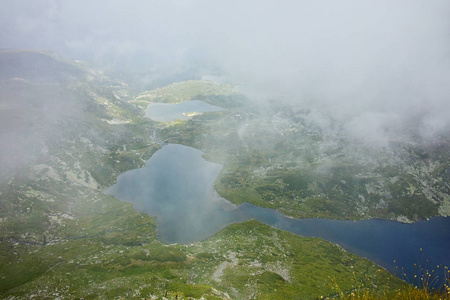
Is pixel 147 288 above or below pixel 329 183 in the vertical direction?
below

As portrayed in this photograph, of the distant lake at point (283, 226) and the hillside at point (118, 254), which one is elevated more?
the distant lake at point (283, 226)

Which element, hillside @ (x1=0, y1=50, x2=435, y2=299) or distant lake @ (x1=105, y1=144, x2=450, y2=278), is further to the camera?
distant lake @ (x1=105, y1=144, x2=450, y2=278)

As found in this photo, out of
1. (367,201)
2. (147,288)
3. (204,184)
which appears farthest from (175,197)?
(367,201)

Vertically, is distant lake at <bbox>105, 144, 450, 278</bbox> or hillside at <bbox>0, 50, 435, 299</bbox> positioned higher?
distant lake at <bbox>105, 144, 450, 278</bbox>

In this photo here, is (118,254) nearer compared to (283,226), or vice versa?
(118,254)

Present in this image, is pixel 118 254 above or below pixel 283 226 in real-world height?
below

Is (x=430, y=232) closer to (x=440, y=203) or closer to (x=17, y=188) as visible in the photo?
(x=440, y=203)

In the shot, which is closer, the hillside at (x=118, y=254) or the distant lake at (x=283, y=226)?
the hillside at (x=118, y=254)

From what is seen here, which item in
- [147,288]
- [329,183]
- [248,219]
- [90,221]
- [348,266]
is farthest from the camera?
[329,183]
